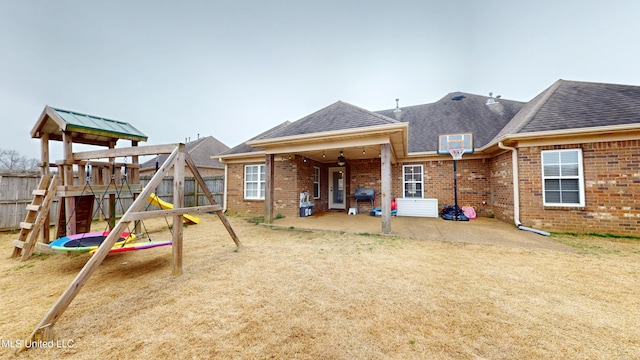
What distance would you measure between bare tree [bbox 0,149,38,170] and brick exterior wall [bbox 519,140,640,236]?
130 feet

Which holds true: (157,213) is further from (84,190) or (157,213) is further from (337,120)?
(337,120)

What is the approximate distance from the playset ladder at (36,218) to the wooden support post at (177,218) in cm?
280

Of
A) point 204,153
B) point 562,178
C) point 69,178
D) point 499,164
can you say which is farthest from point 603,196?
point 204,153

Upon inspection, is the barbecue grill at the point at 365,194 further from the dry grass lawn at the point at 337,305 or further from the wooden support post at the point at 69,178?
the wooden support post at the point at 69,178

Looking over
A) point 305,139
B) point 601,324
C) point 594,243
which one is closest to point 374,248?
point 601,324

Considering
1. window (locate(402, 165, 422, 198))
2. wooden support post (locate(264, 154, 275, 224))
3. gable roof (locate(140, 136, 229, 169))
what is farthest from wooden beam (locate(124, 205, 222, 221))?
gable roof (locate(140, 136, 229, 169))

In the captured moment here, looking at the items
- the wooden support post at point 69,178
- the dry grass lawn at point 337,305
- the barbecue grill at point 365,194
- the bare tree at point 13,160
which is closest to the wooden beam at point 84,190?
the wooden support post at point 69,178

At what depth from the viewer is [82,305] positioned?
2455 mm

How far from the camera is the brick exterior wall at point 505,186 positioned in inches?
225

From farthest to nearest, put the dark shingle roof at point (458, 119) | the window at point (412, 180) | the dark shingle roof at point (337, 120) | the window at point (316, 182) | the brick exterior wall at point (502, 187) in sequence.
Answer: the window at point (316, 182) → the dark shingle roof at point (458, 119) → the window at point (412, 180) → the brick exterior wall at point (502, 187) → the dark shingle roof at point (337, 120)

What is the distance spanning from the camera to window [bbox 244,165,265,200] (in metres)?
10.3

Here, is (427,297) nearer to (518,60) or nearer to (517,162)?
(517,162)

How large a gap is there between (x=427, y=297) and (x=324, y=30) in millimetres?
12614

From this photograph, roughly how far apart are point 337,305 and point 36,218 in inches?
234
